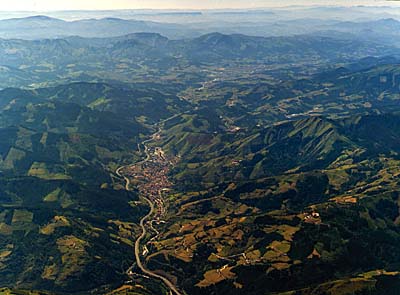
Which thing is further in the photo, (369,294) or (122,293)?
(122,293)

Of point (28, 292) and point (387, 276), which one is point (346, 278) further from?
point (28, 292)

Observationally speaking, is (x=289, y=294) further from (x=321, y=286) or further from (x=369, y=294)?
(x=369, y=294)

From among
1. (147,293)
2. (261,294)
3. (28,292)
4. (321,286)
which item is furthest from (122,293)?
(321,286)

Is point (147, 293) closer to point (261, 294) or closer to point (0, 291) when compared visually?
point (261, 294)

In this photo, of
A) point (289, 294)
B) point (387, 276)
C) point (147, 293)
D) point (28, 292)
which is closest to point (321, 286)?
point (289, 294)

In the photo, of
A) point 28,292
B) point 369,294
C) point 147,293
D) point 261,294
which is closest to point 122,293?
point 147,293

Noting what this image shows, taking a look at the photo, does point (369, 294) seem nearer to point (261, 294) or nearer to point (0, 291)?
point (261, 294)

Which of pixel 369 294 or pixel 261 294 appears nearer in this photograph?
pixel 369 294
